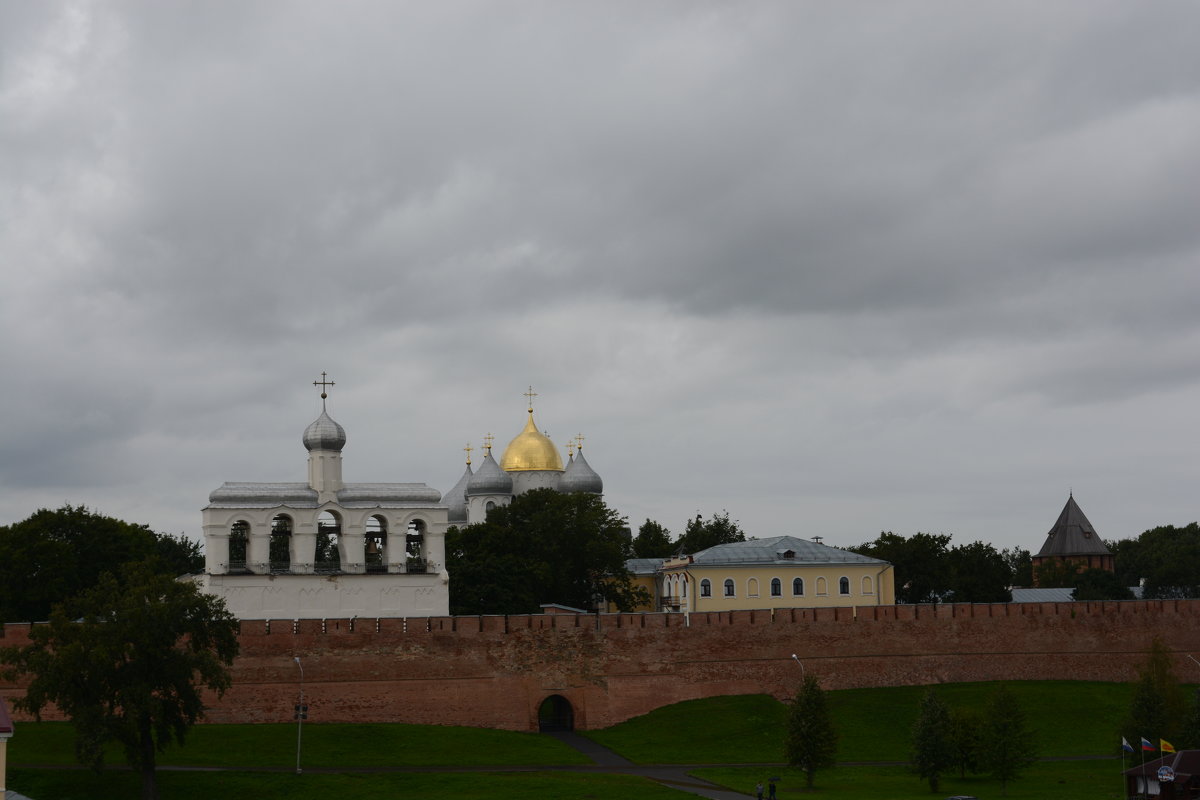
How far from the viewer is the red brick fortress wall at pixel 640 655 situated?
44625 mm

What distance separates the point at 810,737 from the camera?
3803cm

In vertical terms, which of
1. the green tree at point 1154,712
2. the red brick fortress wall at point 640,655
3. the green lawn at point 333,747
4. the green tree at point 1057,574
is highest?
the green tree at point 1057,574

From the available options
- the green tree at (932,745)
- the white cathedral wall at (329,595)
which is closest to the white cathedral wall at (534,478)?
the white cathedral wall at (329,595)

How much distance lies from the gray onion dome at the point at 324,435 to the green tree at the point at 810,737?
21607mm

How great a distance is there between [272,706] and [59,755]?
20.3ft

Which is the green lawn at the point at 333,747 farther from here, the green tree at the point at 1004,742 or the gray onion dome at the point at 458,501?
the gray onion dome at the point at 458,501

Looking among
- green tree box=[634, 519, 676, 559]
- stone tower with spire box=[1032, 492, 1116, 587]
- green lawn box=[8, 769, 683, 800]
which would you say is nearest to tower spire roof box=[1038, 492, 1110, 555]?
stone tower with spire box=[1032, 492, 1116, 587]

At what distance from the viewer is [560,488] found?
272 feet

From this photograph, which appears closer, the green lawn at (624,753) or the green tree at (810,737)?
the green lawn at (624,753)

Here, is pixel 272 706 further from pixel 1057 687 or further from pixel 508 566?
pixel 1057 687

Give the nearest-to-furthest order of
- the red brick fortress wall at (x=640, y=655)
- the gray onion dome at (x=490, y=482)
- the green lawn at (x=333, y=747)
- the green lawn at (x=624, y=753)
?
the green lawn at (x=624, y=753) < the green lawn at (x=333, y=747) < the red brick fortress wall at (x=640, y=655) < the gray onion dome at (x=490, y=482)

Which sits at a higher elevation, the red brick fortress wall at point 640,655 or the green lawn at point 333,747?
the red brick fortress wall at point 640,655

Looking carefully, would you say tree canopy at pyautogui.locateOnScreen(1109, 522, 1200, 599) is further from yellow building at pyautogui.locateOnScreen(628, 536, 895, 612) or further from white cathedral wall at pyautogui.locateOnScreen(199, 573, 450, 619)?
white cathedral wall at pyautogui.locateOnScreen(199, 573, 450, 619)

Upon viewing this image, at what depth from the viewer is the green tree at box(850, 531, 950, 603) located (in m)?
72.2
